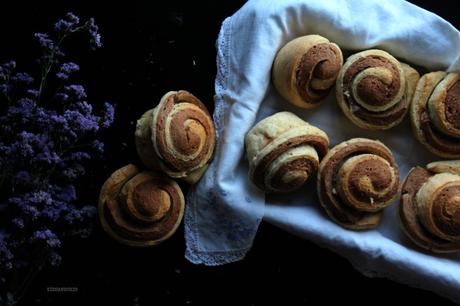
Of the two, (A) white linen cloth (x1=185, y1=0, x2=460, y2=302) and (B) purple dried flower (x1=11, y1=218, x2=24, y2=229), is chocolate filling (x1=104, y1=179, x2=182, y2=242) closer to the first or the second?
(A) white linen cloth (x1=185, y1=0, x2=460, y2=302)

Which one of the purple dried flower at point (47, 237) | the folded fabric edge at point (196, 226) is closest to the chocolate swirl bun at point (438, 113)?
the folded fabric edge at point (196, 226)

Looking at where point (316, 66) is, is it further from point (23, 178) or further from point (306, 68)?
point (23, 178)

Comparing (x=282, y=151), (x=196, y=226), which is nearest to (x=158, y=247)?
(x=196, y=226)

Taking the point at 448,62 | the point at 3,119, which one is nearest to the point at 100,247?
the point at 3,119

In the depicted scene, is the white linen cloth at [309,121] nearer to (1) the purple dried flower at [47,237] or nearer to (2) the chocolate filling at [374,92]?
(2) the chocolate filling at [374,92]

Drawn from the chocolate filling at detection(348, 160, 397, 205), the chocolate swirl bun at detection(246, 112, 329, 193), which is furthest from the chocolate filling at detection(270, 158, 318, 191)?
the chocolate filling at detection(348, 160, 397, 205)

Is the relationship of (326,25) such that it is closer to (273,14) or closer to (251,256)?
(273,14)

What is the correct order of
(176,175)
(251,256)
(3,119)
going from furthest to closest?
(251,256), (176,175), (3,119)
